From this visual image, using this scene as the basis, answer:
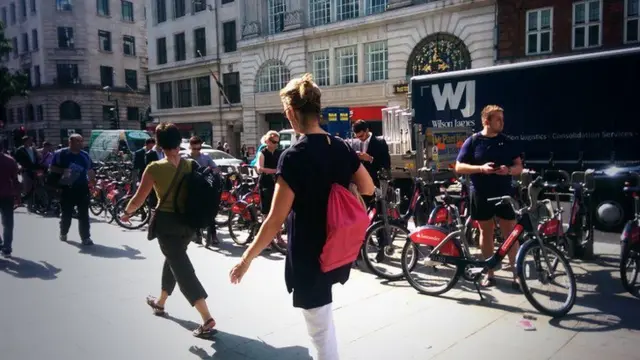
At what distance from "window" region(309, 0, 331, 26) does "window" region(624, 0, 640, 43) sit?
14478mm

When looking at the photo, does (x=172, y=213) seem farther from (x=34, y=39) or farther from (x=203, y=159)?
(x=34, y=39)

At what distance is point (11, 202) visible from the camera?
7574mm

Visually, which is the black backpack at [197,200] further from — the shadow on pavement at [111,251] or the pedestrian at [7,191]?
the pedestrian at [7,191]

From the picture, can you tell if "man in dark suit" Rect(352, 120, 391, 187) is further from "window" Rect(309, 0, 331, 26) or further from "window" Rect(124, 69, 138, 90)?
"window" Rect(124, 69, 138, 90)

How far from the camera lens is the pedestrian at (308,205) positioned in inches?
106

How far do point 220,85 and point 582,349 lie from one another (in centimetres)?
3020

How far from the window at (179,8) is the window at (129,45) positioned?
19360mm

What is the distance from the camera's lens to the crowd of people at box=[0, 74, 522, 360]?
2.72m

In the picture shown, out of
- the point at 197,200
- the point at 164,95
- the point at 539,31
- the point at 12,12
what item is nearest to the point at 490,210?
the point at 197,200

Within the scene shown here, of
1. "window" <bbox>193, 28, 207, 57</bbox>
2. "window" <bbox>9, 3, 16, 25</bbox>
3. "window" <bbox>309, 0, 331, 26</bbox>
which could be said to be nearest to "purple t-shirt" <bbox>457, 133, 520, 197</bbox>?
"window" <bbox>309, 0, 331, 26</bbox>

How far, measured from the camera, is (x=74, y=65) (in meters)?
49.9

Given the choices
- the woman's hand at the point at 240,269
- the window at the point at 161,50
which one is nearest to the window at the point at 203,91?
the window at the point at 161,50

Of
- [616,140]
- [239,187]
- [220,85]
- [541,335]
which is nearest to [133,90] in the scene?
[220,85]

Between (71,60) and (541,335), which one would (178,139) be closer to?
(541,335)
